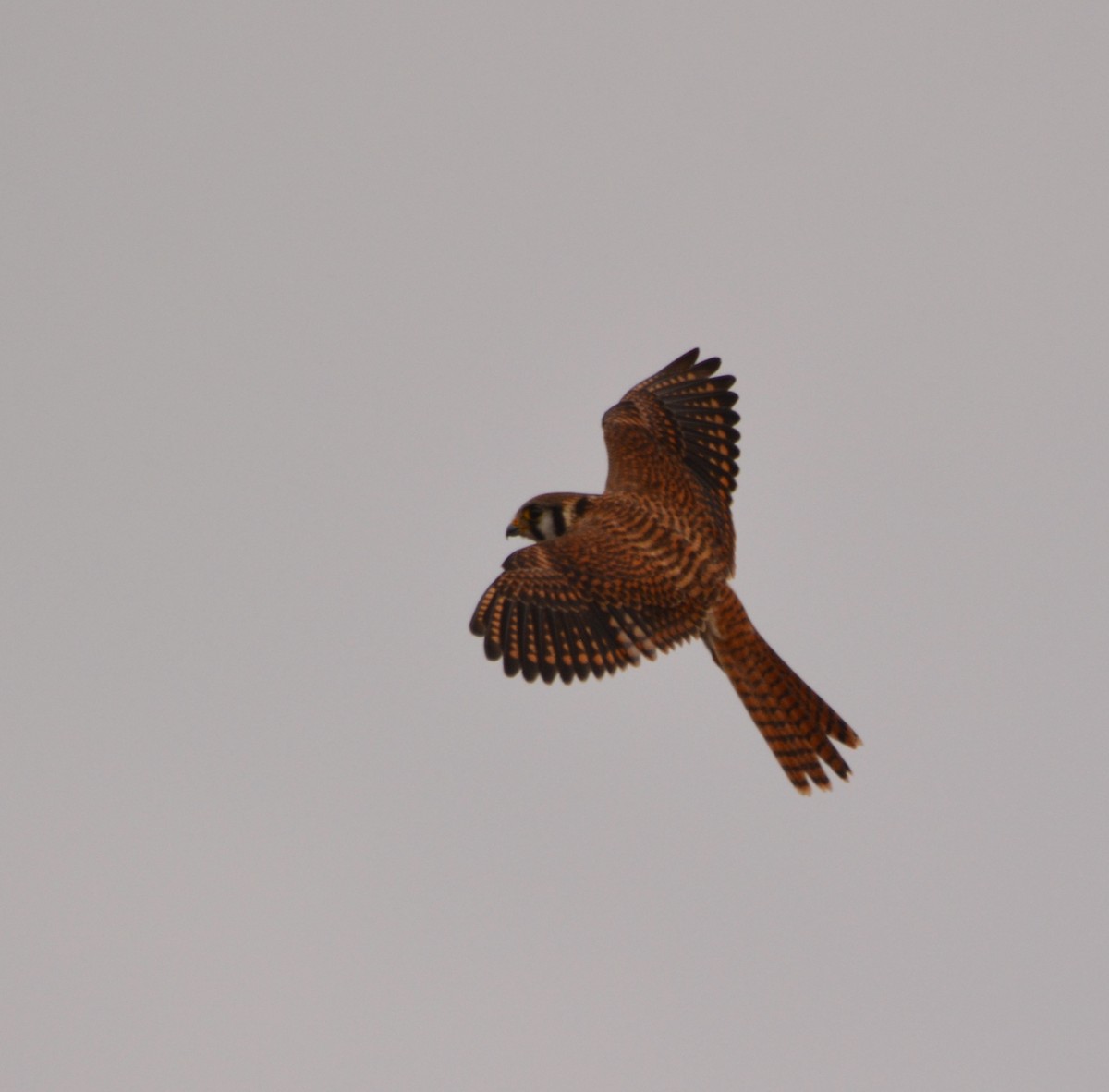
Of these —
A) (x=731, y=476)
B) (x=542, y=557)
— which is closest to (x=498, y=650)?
(x=542, y=557)

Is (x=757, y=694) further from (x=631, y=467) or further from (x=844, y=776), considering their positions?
(x=631, y=467)

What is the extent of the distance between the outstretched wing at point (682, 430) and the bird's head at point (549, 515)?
64 cm

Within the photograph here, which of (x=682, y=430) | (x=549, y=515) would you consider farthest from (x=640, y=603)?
(x=682, y=430)

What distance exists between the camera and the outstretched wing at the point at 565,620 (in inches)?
476

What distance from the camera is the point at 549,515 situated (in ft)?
45.8

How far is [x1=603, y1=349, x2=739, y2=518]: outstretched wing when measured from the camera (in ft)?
48.0

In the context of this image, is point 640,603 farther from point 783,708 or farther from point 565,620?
point 783,708

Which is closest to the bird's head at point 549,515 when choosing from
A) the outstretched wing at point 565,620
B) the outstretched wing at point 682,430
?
the outstretched wing at point 682,430

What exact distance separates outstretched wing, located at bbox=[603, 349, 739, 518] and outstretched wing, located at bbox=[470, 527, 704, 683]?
189 centimetres

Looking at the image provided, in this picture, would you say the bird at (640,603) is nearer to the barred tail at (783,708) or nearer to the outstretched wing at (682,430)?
the barred tail at (783,708)

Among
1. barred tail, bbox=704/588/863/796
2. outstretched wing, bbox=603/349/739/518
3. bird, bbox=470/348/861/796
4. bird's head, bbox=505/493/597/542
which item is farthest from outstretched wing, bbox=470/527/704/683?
outstretched wing, bbox=603/349/739/518

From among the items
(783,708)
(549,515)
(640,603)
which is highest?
(549,515)

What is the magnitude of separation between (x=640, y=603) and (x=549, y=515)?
1.73 meters

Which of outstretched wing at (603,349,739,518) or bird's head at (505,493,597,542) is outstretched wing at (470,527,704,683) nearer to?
bird's head at (505,493,597,542)
